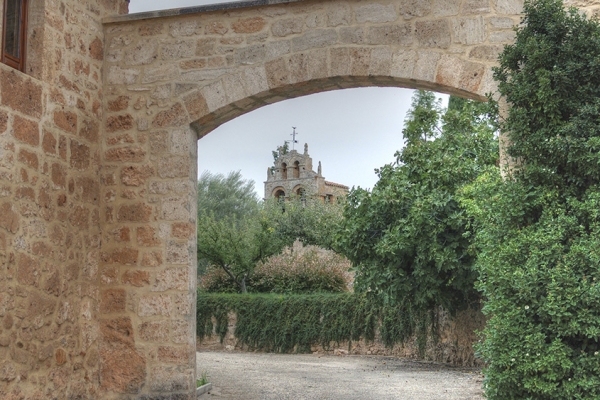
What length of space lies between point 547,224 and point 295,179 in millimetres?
29503

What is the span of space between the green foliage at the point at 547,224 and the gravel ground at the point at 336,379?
11.8 feet

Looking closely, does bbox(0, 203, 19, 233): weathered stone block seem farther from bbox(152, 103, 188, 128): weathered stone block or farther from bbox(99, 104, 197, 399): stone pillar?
bbox(152, 103, 188, 128): weathered stone block

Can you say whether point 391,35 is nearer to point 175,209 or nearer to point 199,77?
point 199,77

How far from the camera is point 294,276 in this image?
1730cm

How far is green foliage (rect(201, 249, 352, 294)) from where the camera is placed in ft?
56.0

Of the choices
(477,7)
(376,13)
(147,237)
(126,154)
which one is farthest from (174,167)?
(477,7)

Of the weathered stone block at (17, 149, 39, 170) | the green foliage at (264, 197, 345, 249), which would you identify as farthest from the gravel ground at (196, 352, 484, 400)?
the green foliage at (264, 197, 345, 249)

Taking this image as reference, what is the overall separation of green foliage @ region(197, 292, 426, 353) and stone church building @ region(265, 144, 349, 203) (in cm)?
1697

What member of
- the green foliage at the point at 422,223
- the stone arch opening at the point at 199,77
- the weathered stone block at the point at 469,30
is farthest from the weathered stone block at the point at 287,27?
the green foliage at the point at 422,223

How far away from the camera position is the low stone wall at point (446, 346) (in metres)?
11.1

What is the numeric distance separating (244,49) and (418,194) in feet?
18.5

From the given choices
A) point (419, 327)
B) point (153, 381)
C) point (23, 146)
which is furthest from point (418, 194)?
point (23, 146)

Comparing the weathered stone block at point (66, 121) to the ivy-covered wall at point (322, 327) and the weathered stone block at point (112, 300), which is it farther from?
the ivy-covered wall at point (322, 327)

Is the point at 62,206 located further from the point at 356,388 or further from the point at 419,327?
the point at 419,327
